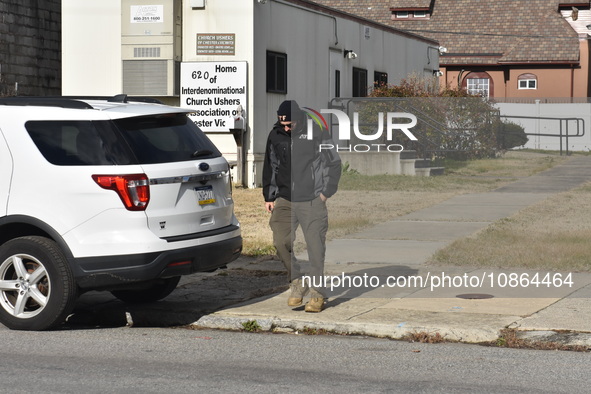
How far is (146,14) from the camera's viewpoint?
75.9 feet

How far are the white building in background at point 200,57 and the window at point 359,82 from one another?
13.8ft

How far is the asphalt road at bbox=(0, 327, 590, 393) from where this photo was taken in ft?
22.8

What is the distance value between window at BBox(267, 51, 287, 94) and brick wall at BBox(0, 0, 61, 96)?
6081mm

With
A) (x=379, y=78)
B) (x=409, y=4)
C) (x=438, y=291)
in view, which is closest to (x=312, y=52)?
(x=379, y=78)

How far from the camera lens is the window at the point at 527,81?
48812 mm

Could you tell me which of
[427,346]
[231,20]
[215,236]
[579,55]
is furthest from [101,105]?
[579,55]

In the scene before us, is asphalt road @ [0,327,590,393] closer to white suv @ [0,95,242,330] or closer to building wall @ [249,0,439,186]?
Result: white suv @ [0,95,242,330]

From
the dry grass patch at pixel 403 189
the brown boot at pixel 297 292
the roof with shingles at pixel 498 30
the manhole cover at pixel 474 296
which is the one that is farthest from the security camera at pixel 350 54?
the roof with shingles at pixel 498 30

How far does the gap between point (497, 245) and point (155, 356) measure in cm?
585

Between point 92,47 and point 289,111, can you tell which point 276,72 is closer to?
point 92,47

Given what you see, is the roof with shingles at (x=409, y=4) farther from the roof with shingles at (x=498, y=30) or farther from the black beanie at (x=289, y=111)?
the black beanie at (x=289, y=111)

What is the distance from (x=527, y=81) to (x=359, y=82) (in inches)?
880

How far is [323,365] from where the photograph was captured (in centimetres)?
764

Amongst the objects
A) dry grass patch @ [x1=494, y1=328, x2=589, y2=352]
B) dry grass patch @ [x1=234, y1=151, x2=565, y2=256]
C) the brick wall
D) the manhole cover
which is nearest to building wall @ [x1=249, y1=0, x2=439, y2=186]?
the brick wall
